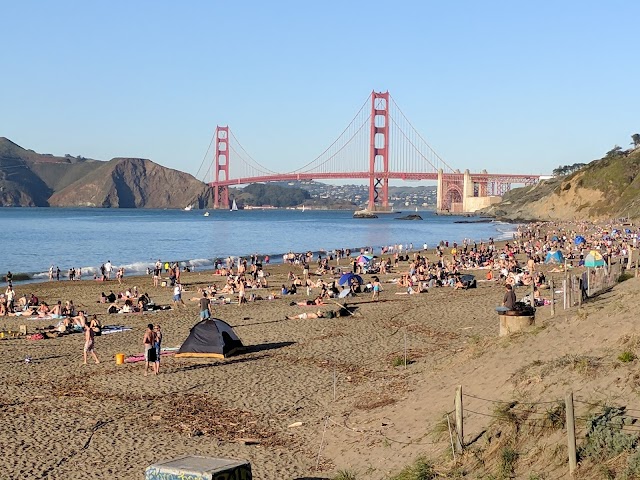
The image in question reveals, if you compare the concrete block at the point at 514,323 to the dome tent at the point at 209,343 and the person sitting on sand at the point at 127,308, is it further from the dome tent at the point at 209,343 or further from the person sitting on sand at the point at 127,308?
the person sitting on sand at the point at 127,308

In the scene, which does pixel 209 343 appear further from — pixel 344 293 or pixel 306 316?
pixel 344 293

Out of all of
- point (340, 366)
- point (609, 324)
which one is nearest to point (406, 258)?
point (340, 366)

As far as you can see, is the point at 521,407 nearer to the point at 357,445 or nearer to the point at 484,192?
the point at 357,445

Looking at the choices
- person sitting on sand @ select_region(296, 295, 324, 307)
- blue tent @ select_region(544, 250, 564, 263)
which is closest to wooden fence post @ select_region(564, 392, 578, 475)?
person sitting on sand @ select_region(296, 295, 324, 307)

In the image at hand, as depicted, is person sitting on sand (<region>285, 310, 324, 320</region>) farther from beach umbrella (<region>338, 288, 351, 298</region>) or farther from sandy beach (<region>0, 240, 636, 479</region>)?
beach umbrella (<region>338, 288, 351, 298</region>)

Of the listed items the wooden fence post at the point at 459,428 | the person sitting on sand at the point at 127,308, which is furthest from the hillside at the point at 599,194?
the wooden fence post at the point at 459,428

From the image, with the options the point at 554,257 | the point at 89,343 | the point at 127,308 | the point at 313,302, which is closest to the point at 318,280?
the point at 313,302
